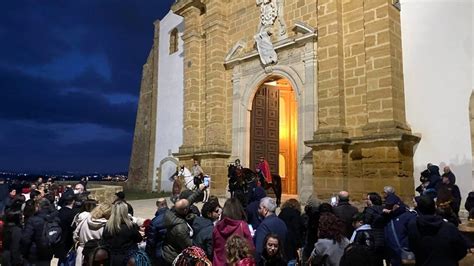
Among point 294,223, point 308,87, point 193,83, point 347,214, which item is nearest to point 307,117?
point 308,87

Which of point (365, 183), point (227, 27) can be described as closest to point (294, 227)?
point (365, 183)

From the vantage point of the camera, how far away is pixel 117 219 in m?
3.41

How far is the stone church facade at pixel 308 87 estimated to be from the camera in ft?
27.4

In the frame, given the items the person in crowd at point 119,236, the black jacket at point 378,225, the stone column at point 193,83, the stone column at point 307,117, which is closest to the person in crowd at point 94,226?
the person in crowd at point 119,236

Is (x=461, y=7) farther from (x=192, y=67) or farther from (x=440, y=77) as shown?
(x=192, y=67)

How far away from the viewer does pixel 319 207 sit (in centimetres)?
405

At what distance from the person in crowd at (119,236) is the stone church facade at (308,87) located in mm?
6280

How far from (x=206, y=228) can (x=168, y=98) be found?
1357 centimetres

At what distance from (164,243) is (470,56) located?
7.64 m

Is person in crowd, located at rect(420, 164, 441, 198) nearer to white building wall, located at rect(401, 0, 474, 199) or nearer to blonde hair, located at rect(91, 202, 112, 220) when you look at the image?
white building wall, located at rect(401, 0, 474, 199)

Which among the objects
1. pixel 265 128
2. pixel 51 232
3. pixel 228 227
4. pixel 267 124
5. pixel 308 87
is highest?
pixel 308 87

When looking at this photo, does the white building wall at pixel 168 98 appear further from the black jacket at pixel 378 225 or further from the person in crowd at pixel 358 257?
the person in crowd at pixel 358 257

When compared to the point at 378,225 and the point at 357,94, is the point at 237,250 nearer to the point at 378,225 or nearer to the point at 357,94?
the point at 378,225

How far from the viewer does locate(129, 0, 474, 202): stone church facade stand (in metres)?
8.36
